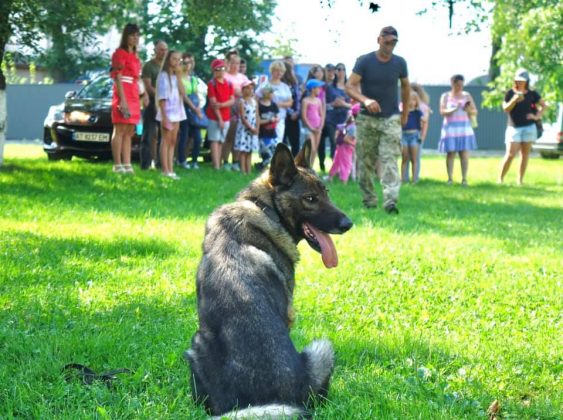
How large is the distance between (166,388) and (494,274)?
4131mm

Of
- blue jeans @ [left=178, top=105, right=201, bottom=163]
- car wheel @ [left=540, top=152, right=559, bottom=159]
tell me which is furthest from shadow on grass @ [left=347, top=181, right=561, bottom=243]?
car wheel @ [left=540, top=152, right=559, bottom=159]

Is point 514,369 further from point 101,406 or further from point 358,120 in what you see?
point 358,120

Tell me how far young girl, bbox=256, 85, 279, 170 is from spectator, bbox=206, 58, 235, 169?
0.68 meters

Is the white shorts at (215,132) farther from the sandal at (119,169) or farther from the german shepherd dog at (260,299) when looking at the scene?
the german shepherd dog at (260,299)

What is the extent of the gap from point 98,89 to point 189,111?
269 cm

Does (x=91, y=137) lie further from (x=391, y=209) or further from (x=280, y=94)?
(x=391, y=209)

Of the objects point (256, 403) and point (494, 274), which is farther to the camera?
point (494, 274)

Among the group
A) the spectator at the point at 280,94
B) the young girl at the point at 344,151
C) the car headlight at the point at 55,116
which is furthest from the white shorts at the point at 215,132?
the car headlight at the point at 55,116

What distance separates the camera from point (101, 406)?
12.5 feet

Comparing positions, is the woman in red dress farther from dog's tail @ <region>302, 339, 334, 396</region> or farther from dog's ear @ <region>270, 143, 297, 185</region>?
dog's tail @ <region>302, 339, 334, 396</region>

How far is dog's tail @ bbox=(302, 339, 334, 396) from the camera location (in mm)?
3664

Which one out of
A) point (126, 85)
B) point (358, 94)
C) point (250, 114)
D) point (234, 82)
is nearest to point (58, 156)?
point (234, 82)

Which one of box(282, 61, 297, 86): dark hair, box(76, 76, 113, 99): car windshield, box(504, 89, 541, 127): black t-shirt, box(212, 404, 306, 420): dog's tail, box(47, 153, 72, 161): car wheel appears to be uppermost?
box(282, 61, 297, 86): dark hair

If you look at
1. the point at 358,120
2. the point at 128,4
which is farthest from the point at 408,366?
the point at 128,4
